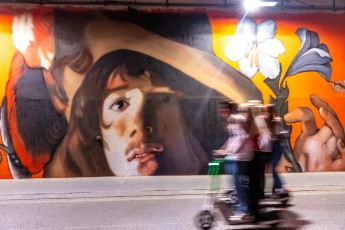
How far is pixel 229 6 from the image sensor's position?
11984mm

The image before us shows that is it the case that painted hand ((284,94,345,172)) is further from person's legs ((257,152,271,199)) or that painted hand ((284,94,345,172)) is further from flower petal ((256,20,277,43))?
person's legs ((257,152,271,199))

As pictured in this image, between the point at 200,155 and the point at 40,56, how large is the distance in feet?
16.8

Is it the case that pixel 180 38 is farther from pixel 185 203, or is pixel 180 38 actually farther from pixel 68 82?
pixel 185 203

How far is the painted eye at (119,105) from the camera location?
460 inches

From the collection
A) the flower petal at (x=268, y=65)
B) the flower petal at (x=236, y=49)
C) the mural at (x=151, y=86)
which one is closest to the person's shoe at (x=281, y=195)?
the mural at (x=151, y=86)

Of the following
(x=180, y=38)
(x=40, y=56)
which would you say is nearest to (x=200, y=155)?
(x=180, y=38)

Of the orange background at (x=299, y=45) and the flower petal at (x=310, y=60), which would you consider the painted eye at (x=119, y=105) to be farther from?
the flower petal at (x=310, y=60)

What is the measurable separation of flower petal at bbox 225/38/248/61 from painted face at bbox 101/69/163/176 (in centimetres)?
265

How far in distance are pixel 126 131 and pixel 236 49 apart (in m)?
3.81

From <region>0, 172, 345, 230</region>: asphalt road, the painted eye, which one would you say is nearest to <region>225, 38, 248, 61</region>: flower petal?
the painted eye

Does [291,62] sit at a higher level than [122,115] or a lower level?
higher

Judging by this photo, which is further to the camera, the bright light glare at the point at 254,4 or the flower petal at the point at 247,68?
the flower petal at the point at 247,68

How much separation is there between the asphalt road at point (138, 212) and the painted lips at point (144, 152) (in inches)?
108

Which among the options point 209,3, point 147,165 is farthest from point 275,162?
point 209,3
